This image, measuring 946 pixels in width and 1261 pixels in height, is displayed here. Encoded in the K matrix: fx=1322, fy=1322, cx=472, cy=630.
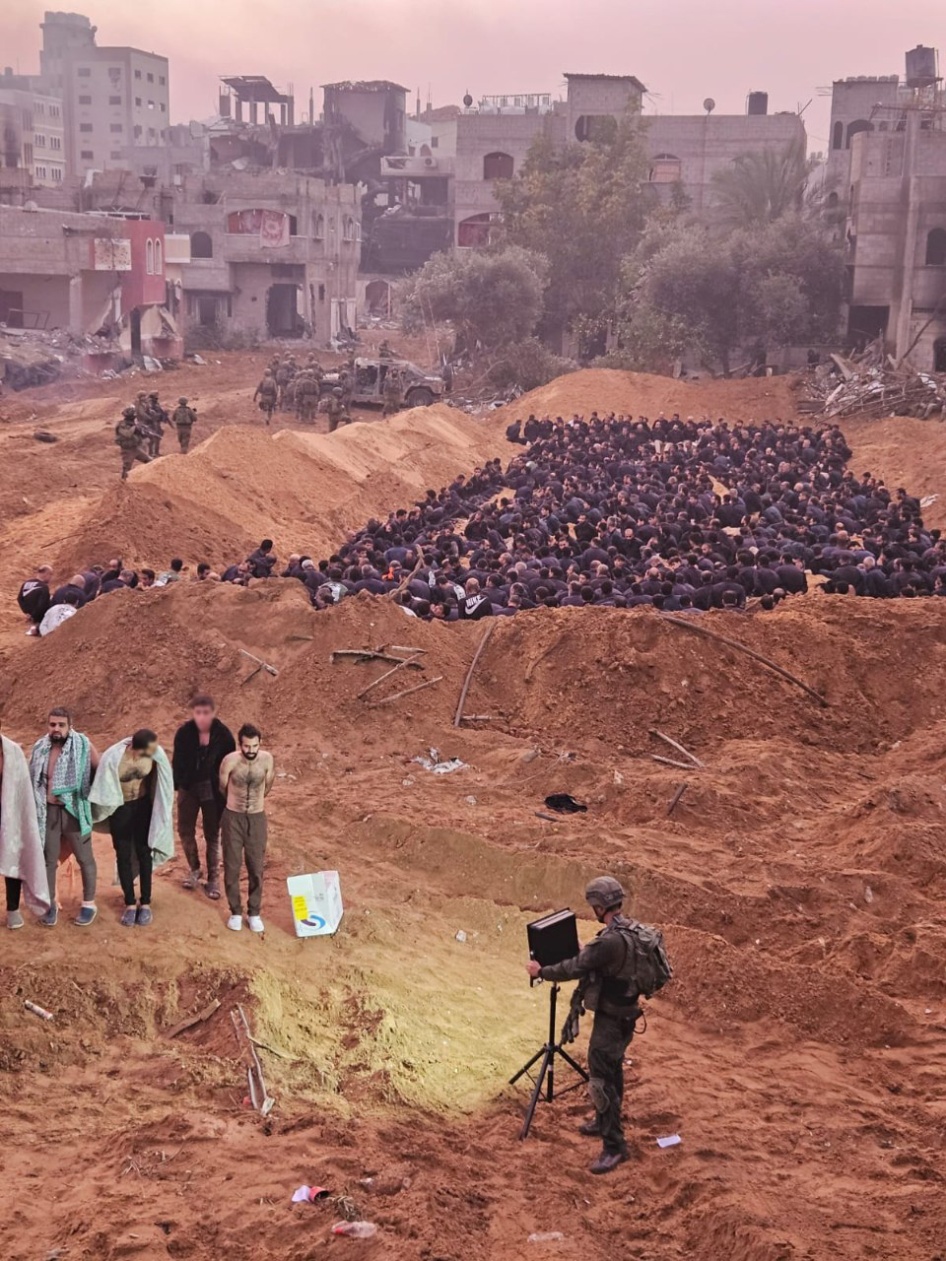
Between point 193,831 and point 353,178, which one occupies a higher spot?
point 353,178

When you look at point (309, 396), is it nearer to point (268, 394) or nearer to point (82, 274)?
point (268, 394)

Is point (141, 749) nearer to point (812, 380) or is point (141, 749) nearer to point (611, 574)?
point (611, 574)

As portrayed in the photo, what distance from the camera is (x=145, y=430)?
26906mm

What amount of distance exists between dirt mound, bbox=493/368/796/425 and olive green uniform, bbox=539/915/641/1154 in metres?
35.7

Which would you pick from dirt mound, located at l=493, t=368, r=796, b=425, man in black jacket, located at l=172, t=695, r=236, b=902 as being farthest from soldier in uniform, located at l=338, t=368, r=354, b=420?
man in black jacket, located at l=172, t=695, r=236, b=902

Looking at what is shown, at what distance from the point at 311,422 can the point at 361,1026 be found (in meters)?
29.6

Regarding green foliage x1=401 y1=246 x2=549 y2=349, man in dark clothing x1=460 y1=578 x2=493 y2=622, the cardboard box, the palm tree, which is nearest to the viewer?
the cardboard box

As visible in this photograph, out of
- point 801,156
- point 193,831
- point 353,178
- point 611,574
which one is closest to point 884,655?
point 611,574

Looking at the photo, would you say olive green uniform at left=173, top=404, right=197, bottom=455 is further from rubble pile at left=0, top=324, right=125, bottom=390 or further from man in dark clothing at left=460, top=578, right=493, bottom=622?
man in dark clothing at left=460, top=578, right=493, bottom=622

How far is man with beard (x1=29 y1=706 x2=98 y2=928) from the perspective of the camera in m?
8.49

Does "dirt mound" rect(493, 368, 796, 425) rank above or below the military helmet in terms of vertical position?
A: above

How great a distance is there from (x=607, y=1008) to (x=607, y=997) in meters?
0.06

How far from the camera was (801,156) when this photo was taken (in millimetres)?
56594

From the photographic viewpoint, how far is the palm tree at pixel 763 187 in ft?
180
